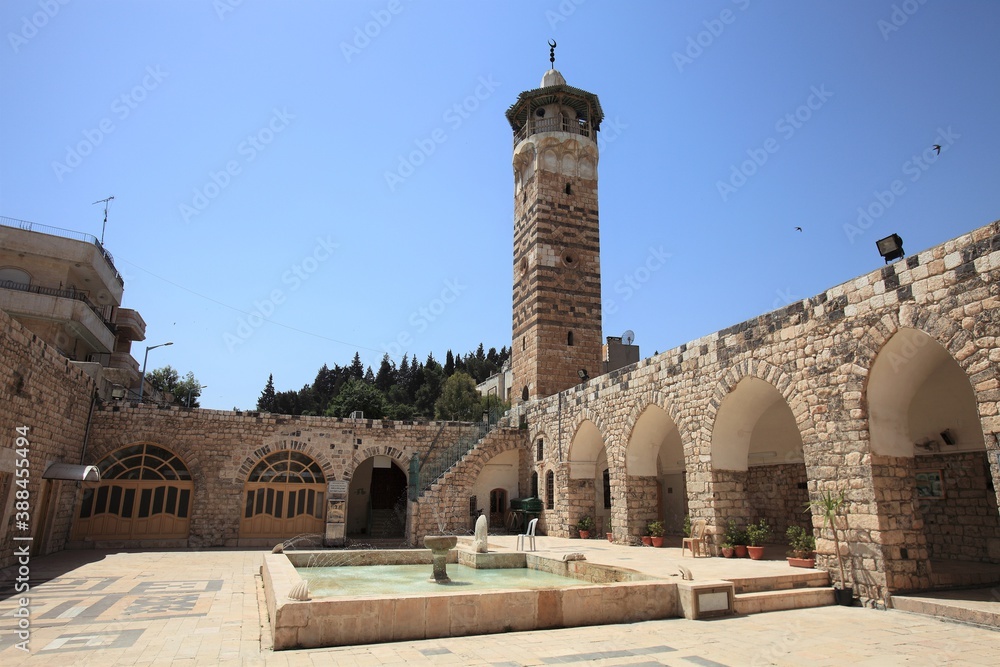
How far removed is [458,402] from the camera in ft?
125

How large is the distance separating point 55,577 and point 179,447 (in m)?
6.76

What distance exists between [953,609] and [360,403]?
36305 millimetres

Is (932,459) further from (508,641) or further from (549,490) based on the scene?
(549,490)

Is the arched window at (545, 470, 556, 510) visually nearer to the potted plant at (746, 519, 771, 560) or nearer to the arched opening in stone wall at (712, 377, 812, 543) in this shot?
the arched opening in stone wall at (712, 377, 812, 543)

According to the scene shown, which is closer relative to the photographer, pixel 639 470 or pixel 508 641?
pixel 508 641

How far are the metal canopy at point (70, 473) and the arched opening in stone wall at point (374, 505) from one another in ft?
27.2

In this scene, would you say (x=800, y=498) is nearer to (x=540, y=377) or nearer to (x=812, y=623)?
(x=812, y=623)

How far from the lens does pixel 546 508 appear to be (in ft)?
55.6

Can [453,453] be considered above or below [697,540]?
above

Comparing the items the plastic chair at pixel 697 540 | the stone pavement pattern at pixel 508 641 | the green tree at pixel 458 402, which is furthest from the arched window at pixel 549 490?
the green tree at pixel 458 402

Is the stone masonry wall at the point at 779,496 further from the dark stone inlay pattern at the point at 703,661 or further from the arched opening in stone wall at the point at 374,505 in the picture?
the arched opening in stone wall at the point at 374,505

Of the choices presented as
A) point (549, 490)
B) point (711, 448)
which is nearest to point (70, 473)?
point (549, 490)

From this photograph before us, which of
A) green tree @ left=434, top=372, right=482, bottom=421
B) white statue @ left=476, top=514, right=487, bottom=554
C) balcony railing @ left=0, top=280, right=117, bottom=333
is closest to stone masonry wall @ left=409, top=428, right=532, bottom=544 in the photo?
white statue @ left=476, top=514, right=487, bottom=554

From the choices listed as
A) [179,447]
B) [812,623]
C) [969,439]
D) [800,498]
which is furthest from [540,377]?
[812,623]
